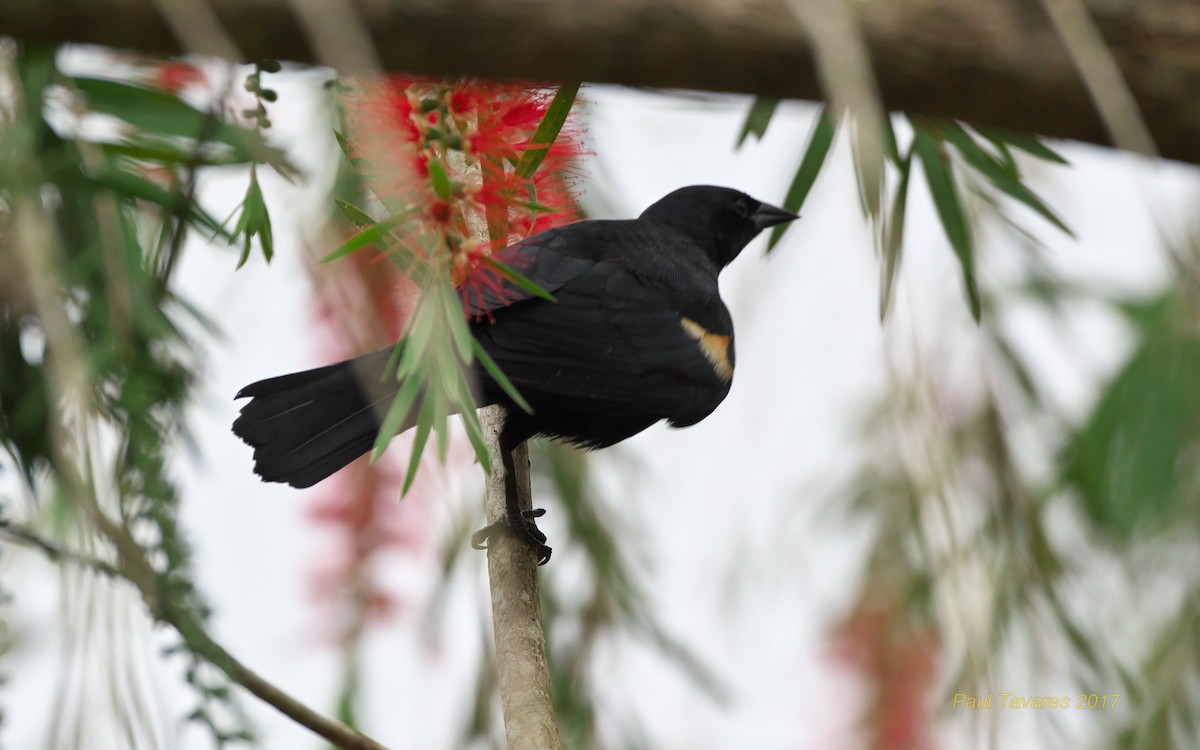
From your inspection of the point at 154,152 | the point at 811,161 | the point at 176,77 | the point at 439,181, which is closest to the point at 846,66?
the point at 439,181

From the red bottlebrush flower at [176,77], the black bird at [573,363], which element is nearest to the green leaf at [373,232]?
the black bird at [573,363]

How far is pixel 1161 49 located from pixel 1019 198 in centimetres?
115

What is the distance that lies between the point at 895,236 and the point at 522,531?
949 mm

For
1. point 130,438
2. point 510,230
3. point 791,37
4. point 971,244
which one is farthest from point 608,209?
point 791,37

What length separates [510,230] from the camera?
221 centimetres

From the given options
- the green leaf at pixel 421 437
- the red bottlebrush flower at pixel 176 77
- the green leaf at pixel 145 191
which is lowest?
the green leaf at pixel 421 437

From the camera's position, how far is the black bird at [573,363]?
212 centimetres

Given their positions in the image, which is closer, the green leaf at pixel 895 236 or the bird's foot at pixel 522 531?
the green leaf at pixel 895 236

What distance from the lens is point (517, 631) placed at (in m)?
2.08

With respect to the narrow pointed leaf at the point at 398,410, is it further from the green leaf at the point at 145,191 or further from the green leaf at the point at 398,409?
the green leaf at the point at 145,191

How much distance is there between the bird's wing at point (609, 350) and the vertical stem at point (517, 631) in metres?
0.15

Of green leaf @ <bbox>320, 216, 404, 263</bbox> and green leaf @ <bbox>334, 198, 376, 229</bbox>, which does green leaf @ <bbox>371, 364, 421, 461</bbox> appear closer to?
green leaf @ <bbox>320, 216, 404, 263</bbox>

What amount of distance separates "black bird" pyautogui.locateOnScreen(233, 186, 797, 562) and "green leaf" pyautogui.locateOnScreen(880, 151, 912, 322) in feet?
1.38

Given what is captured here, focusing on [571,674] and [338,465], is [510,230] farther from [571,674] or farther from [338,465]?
[571,674]
